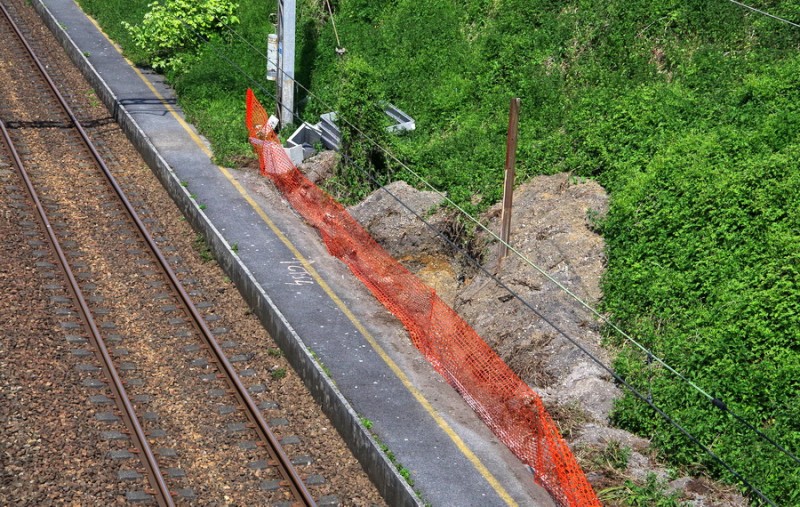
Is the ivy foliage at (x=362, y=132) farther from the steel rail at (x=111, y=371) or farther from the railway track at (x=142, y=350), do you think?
the steel rail at (x=111, y=371)

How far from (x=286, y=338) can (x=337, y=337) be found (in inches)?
37.0

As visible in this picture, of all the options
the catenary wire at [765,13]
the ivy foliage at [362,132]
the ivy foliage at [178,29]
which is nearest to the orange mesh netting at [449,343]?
the ivy foliage at [362,132]

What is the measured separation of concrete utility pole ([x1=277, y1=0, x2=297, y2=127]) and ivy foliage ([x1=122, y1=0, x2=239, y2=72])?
5167 mm

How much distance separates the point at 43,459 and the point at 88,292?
16.3 ft

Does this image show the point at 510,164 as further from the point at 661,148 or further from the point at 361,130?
the point at 361,130

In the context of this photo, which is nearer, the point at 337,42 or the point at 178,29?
the point at 337,42

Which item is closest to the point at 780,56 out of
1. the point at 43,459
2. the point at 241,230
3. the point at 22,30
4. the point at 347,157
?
the point at 347,157

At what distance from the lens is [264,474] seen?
13.3 meters

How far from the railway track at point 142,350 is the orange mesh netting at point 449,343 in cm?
312

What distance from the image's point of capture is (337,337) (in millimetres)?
16484

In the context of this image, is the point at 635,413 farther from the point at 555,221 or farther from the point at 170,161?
the point at 170,161

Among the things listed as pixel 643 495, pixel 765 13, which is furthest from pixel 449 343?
pixel 765 13

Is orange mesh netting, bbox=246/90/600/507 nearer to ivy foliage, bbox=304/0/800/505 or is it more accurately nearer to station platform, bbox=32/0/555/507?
station platform, bbox=32/0/555/507

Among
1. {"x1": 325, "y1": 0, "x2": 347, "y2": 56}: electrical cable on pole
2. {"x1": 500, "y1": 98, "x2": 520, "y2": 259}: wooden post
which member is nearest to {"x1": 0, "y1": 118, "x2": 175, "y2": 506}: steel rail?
{"x1": 500, "y1": 98, "x2": 520, "y2": 259}: wooden post
